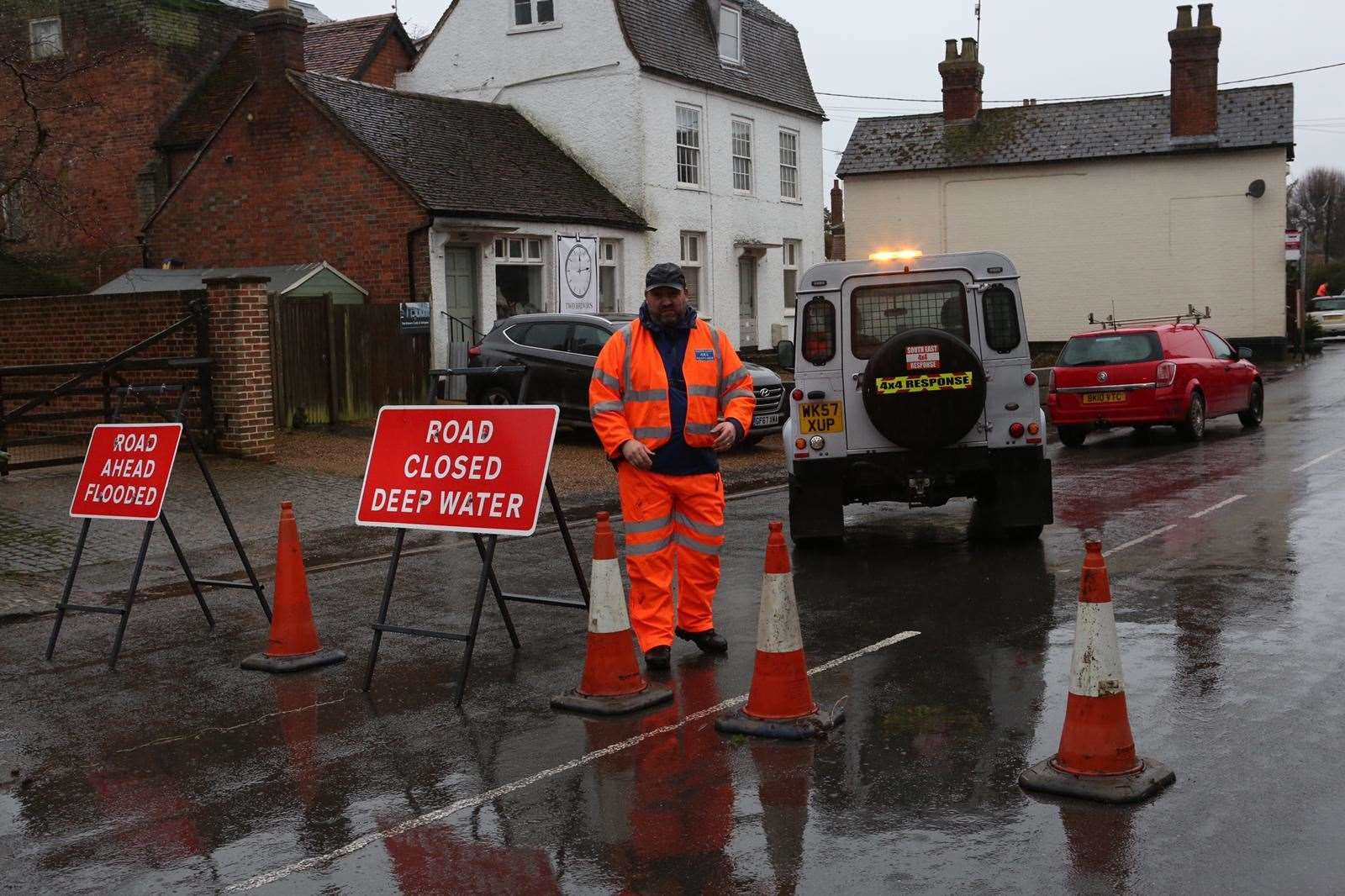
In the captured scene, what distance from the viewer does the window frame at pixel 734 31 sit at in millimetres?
32500

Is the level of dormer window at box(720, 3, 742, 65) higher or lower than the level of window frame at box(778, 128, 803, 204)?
higher

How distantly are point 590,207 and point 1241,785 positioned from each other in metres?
23.8

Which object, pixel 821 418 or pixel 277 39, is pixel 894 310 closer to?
pixel 821 418

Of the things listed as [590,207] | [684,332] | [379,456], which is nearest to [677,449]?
[684,332]

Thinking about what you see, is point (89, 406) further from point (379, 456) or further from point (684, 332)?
point (684, 332)

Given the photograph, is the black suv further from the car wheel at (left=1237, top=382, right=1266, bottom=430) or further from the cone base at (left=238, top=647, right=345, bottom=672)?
the cone base at (left=238, top=647, right=345, bottom=672)

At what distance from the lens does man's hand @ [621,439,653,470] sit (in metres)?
7.14

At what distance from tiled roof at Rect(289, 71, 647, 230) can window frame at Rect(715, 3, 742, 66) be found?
5.36m

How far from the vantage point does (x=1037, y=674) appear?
696cm

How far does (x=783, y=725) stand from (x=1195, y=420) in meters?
14.2

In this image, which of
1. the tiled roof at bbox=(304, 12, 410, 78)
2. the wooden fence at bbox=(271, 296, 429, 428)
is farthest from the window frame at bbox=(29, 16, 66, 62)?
the wooden fence at bbox=(271, 296, 429, 428)

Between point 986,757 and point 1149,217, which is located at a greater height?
point 1149,217

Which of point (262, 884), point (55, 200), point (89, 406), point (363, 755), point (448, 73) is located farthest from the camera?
point (448, 73)

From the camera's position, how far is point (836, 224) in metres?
69.1
